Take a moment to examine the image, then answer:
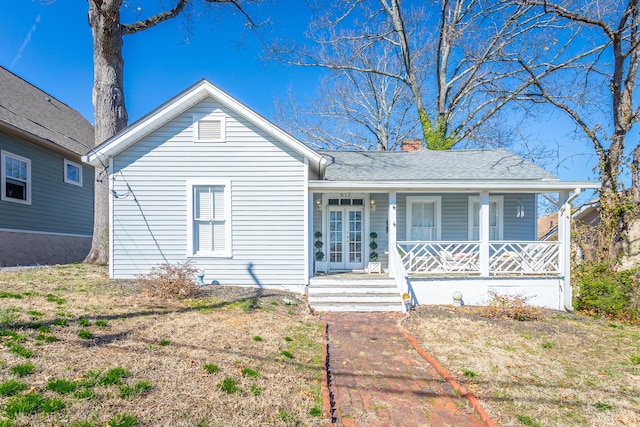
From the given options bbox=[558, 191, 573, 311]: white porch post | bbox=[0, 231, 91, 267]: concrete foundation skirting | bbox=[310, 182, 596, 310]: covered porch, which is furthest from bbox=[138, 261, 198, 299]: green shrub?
bbox=[558, 191, 573, 311]: white porch post

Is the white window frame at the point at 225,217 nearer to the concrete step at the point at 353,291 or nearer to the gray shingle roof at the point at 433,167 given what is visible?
the concrete step at the point at 353,291

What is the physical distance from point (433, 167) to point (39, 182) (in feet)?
44.0

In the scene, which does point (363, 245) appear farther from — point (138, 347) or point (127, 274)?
point (138, 347)

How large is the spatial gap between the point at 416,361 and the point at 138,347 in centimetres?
391

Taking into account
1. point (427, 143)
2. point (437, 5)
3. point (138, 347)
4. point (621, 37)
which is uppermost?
point (437, 5)

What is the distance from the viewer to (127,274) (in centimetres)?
873

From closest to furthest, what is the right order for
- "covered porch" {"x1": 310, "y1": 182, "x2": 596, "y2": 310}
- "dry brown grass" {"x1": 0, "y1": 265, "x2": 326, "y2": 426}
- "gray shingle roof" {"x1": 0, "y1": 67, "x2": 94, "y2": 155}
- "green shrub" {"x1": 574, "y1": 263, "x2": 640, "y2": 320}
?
"dry brown grass" {"x1": 0, "y1": 265, "x2": 326, "y2": 426}
"green shrub" {"x1": 574, "y1": 263, "x2": 640, "y2": 320}
"covered porch" {"x1": 310, "y1": 182, "x2": 596, "y2": 310}
"gray shingle roof" {"x1": 0, "y1": 67, "x2": 94, "y2": 155}

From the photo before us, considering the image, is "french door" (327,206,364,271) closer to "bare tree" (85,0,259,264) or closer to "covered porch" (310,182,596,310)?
"covered porch" (310,182,596,310)

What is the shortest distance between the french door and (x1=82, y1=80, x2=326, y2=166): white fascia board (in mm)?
2538

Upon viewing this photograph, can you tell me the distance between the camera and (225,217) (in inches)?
347

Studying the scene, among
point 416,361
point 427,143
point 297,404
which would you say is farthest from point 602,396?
point 427,143

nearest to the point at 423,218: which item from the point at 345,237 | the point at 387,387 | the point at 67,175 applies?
the point at 345,237

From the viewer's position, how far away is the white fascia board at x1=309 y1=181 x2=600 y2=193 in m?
8.70

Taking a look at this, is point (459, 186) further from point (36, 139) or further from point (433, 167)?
point (36, 139)
